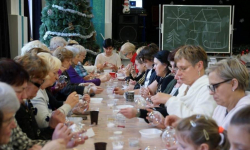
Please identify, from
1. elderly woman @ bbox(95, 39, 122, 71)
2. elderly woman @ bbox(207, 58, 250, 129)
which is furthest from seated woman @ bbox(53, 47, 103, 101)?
elderly woman @ bbox(95, 39, 122, 71)

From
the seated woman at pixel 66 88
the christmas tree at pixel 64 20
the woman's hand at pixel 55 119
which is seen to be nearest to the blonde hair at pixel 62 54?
the seated woman at pixel 66 88

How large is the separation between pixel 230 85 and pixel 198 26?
23.9 feet

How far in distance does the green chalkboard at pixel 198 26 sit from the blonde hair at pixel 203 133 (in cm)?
760

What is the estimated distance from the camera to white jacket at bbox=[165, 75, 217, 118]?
242 centimetres

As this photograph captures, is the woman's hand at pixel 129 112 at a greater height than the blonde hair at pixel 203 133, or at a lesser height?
lesser

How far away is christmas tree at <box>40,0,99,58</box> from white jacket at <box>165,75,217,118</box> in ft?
19.3

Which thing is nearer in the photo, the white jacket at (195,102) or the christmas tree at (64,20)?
the white jacket at (195,102)

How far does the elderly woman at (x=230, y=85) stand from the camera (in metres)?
2.06

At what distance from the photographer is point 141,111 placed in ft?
8.68

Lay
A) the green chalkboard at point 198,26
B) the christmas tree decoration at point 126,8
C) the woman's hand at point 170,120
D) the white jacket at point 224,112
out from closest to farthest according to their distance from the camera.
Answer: the white jacket at point 224,112 → the woman's hand at point 170,120 → the green chalkboard at point 198,26 → the christmas tree decoration at point 126,8

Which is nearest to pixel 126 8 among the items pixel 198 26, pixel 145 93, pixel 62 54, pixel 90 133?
pixel 198 26

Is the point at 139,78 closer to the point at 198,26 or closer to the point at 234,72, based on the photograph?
the point at 234,72

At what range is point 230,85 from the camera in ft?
6.82

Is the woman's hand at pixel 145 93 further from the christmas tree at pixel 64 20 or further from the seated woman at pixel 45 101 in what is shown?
the christmas tree at pixel 64 20
